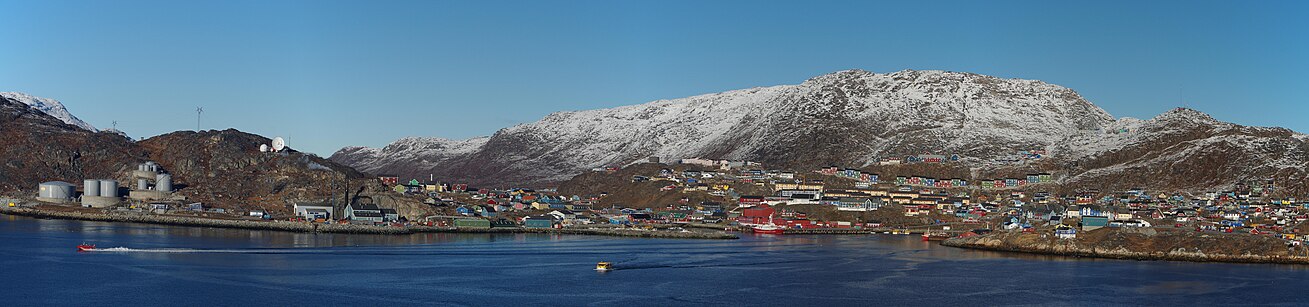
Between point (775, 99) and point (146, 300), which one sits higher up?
point (775, 99)

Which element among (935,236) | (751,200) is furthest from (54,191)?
(935,236)

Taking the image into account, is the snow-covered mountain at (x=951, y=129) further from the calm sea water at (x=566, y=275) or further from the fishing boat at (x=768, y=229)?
the calm sea water at (x=566, y=275)

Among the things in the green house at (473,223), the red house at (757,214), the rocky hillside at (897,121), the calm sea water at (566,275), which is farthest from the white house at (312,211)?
the rocky hillside at (897,121)

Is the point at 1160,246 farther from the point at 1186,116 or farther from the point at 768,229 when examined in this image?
the point at 1186,116

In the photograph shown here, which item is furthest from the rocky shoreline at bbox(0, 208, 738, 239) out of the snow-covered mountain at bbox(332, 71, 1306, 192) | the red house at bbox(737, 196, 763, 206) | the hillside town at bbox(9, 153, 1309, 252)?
the snow-covered mountain at bbox(332, 71, 1306, 192)

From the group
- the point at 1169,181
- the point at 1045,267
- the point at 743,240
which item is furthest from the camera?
the point at 1169,181

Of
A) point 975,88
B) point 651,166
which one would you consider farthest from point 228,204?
point 975,88

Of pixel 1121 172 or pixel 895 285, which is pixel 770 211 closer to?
pixel 1121 172
